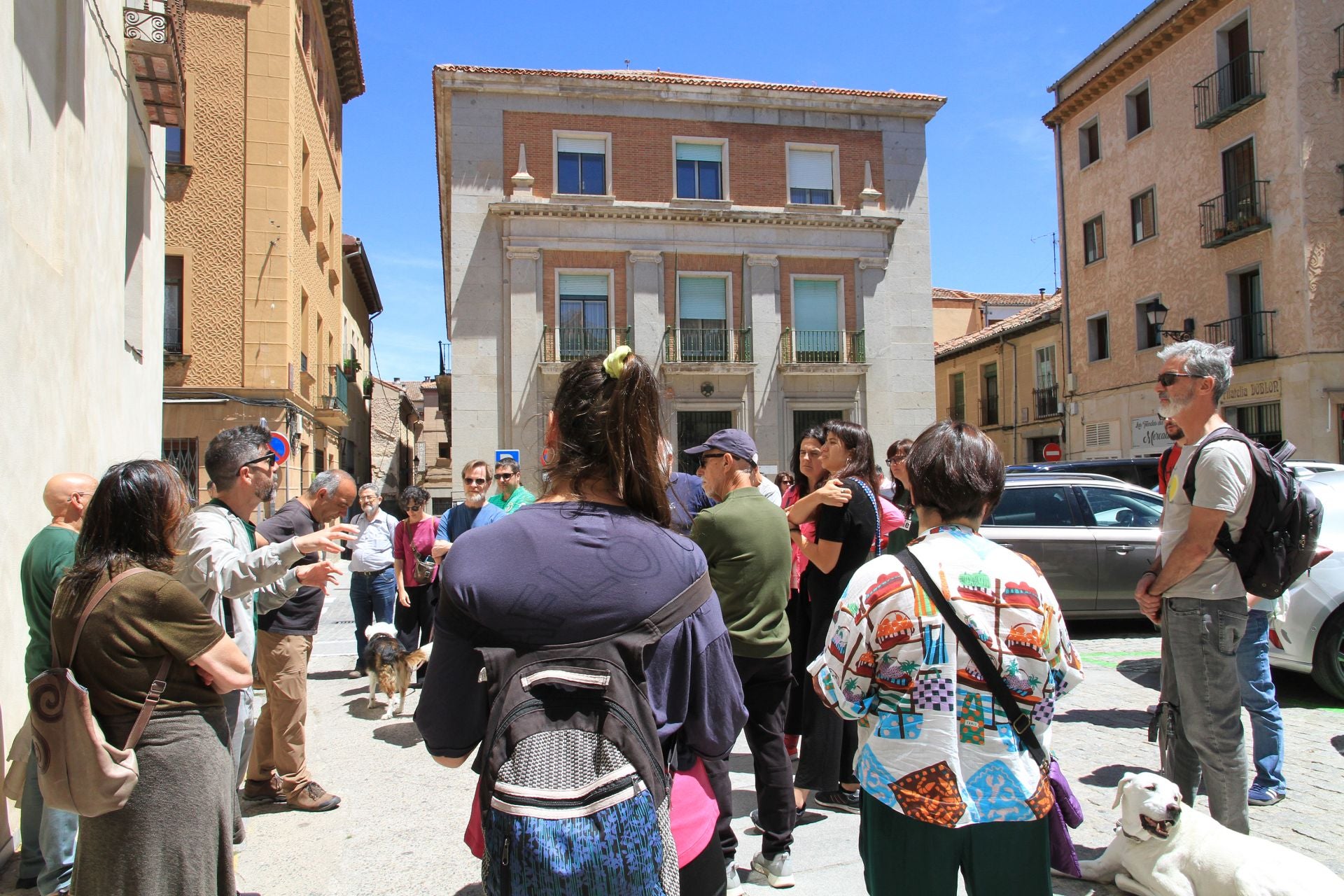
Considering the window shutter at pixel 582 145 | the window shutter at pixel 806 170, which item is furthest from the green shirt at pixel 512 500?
the window shutter at pixel 806 170

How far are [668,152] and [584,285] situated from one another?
4.55 m

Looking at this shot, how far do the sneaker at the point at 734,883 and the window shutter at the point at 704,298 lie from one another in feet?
68.5

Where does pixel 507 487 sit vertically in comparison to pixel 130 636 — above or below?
A: above

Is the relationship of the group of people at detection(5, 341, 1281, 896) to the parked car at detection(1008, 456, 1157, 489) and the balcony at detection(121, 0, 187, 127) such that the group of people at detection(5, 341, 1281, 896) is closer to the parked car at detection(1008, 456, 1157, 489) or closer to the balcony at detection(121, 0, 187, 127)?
the balcony at detection(121, 0, 187, 127)

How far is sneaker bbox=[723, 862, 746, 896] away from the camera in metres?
3.44

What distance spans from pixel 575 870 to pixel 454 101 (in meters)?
24.0

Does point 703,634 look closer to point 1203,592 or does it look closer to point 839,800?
point 1203,592

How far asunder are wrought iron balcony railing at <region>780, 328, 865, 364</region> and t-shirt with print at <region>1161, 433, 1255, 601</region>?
67.4ft

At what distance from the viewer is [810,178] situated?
80.9 ft

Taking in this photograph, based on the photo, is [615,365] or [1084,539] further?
[1084,539]

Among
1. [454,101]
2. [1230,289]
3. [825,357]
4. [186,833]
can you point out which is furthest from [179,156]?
[1230,289]

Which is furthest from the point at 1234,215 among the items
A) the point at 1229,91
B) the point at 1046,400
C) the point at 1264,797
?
the point at 1264,797

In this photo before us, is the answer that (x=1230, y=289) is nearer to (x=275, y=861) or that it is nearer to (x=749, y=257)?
(x=749, y=257)

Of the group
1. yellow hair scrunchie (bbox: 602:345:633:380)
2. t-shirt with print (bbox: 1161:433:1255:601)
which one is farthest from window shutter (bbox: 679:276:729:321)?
yellow hair scrunchie (bbox: 602:345:633:380)
